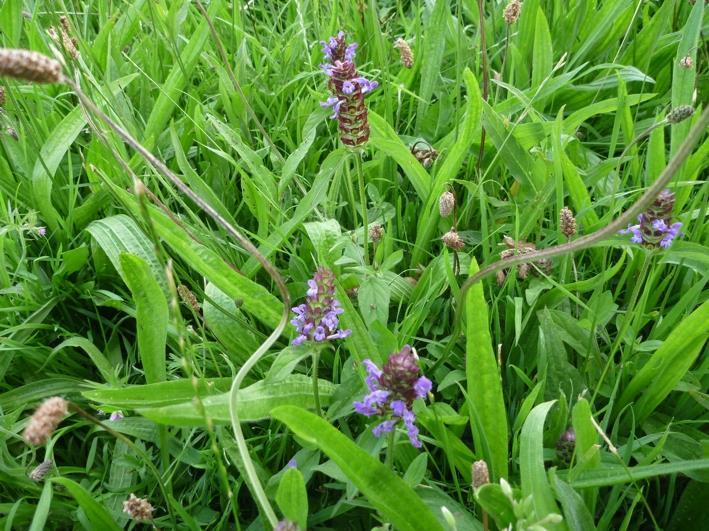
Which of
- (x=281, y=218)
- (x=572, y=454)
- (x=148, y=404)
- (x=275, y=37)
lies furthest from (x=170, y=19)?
(x=572, y=454)

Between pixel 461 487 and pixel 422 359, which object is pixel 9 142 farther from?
pixel 461 487

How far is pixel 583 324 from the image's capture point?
1625 mm

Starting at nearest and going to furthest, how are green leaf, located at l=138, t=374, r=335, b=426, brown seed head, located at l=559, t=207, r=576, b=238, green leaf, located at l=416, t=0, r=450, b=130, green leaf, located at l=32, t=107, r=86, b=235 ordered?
green leaf, located at l=138, t=374, r=335, b=426 < brown seed head, located at l=559, t=207, r=576, b=238 < green leaf, located at l=32, t=107, r=86, b=235 < green leaf, located at l=416, t=0, r=450, b=130

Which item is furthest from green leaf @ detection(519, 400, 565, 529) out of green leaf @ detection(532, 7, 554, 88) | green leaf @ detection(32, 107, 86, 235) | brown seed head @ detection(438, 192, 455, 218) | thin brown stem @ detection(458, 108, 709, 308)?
green leaf @ detection(32, 107, 86, 235)

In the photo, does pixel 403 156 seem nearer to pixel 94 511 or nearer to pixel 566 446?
pixel 566 446

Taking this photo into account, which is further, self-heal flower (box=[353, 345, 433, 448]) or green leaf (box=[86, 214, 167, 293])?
green leaf (box=[86, 214, 167, 293])

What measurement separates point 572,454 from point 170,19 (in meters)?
1.81

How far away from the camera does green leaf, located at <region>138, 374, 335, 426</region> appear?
1.21 m

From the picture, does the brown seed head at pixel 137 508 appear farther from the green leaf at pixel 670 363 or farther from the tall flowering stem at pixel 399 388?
the green leaf at pixel 670 363

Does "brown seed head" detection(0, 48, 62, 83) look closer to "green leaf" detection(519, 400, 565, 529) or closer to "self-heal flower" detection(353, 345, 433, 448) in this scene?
"self-heal flower" detection(353, 345, 433, 448)

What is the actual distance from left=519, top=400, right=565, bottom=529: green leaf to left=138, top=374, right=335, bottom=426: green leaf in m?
0.44

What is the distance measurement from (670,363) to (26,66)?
4.22 feet

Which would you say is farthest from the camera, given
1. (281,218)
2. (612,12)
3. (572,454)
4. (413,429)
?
(612,12)

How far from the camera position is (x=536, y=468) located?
49.0 inches
